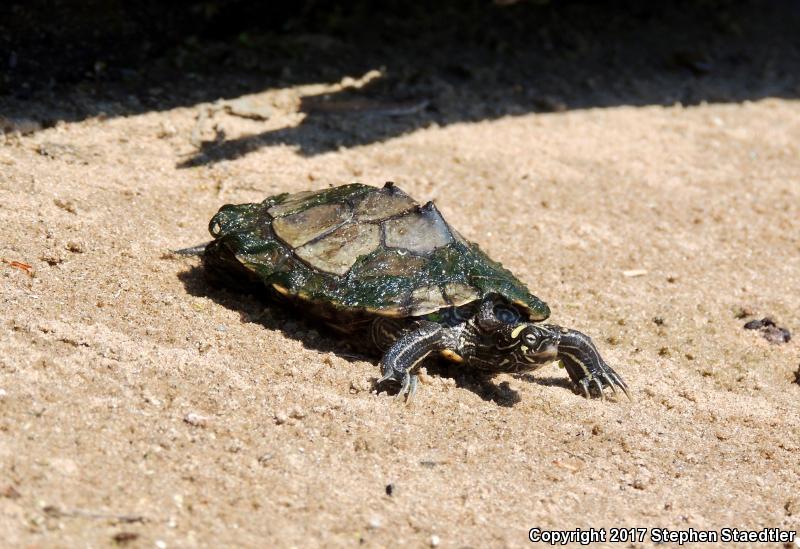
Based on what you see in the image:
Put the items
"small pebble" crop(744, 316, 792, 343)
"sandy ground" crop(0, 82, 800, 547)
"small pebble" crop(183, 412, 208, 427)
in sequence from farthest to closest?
"small pebble" crop(744, 316, 792, 343) → "small pebble" crop(183, 412, 208, 427) → "sandy ground" crop(0, 82, 800, 547)

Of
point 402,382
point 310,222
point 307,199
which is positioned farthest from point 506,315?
Answer: point 307,199

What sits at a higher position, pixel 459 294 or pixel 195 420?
pixel 459 294

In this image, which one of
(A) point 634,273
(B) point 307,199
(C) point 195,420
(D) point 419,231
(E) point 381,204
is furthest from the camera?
(A) point 634,273

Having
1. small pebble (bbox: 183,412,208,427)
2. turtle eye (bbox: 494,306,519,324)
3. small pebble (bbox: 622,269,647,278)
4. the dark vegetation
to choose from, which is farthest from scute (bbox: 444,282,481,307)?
the dark vegetation

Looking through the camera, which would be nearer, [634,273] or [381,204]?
[381,204]

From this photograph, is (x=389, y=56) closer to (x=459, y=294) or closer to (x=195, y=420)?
(x=459, y=294)

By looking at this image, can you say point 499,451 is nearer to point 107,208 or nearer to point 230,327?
point 230,327

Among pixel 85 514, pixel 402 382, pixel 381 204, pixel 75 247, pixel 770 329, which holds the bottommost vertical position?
pixel 770 329

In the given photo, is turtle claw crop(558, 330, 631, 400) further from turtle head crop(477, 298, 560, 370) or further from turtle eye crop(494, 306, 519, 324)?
turtle eye crop(494, 306, 519, 324)
